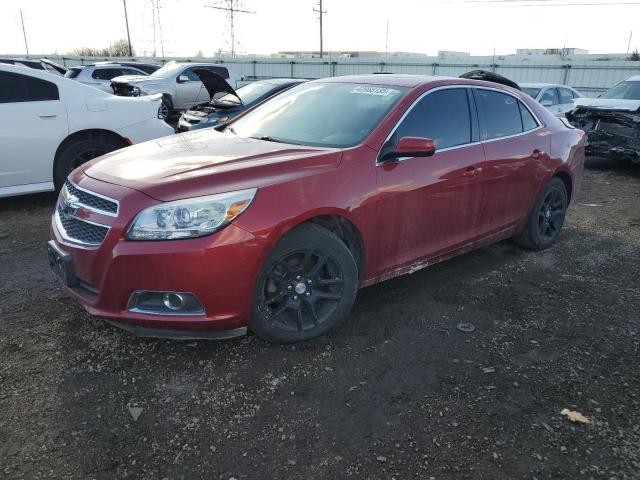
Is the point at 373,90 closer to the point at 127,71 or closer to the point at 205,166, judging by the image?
the point at 205,166

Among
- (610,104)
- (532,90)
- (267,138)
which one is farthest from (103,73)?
(267,138)

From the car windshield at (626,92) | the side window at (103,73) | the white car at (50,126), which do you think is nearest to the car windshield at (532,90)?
the car windshield at (626,92)

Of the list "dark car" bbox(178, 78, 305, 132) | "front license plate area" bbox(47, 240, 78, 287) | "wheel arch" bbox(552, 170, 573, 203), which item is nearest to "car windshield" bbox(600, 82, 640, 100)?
"wheel arch" bbox(552, 170, 573, 203)

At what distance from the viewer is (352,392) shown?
2.83 meters

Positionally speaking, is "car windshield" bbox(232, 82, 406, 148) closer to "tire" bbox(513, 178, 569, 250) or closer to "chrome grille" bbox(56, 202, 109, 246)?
"chrome grille" bbox(56, 202, 109, 246)

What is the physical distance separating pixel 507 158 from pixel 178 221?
284 centimetres

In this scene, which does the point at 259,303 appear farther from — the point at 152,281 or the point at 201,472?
the point at 201,472

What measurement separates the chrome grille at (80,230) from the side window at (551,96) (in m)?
11.7

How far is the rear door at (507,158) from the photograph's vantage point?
13.8ft

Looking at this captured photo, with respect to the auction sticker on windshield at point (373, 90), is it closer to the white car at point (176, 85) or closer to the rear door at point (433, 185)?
the rear door at point (433, 185)

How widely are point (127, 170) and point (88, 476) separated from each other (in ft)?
5.64

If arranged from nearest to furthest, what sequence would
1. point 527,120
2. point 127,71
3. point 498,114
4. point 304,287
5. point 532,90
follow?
point 304,287, point 498,114, point 527,120, point 532,90, point 127,71

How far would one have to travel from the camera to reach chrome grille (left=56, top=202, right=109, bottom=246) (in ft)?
9.41

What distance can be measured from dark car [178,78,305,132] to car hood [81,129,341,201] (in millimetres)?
4999
